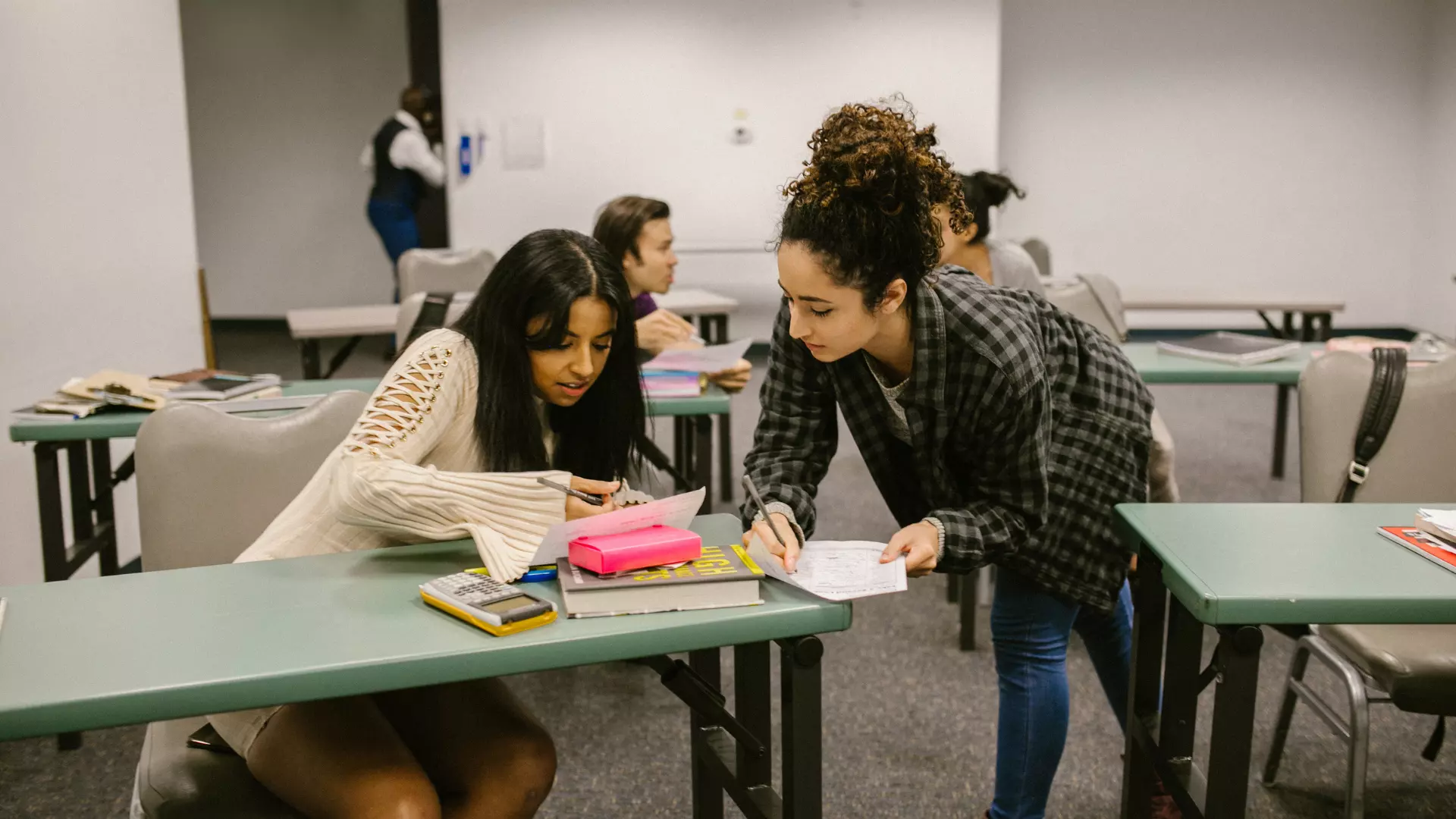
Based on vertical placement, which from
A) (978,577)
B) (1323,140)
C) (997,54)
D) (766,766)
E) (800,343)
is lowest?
(978,577)

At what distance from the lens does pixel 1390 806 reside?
86.3 inches

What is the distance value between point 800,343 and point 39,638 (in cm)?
103

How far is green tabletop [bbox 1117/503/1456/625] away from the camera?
1368 millimetres

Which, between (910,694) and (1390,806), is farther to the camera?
(910,694)

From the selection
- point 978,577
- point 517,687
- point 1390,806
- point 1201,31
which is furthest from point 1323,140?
point 517,687

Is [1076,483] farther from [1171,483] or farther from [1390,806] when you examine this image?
[1390,806]

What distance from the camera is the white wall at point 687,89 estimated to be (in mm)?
7145

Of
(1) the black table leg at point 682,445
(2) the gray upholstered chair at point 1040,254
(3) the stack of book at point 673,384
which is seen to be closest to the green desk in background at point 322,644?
(3) the stack of book at point 673,384

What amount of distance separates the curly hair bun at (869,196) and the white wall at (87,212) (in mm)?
2324

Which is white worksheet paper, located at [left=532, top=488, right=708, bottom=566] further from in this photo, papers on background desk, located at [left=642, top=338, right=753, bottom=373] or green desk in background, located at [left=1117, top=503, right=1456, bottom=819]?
papers on background desk, located at [left=642, top=338, right=753, bottom=373]

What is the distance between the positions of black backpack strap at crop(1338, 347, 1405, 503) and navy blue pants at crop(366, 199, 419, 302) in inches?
233

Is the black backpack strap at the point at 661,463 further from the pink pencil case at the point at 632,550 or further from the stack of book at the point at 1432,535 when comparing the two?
the stack of book at the point at 1432,535

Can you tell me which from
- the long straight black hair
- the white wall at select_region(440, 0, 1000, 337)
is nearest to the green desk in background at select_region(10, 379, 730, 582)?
the long straight black hair

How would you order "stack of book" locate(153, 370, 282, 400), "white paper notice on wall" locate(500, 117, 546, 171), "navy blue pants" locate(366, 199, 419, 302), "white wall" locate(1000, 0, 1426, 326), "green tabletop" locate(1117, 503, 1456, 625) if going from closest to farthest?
"green tabletop" locate(1117, 503, 1456, 625)
"stack of book" locate(153, 370, 282, 400)
"navy blue pants" locate(366, 199, 419, 302)
"white paper notice on wall" locate(500, 117, 546, 171)
"white wall" locate(1000, 0, 1426, 326)
